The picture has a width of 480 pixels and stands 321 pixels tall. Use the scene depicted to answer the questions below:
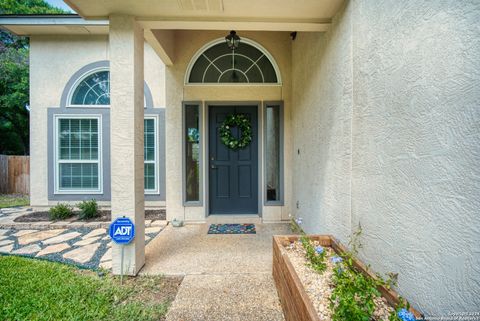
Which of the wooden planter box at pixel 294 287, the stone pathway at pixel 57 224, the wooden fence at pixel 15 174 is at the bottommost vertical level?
the stone pathway at pixel 57 224

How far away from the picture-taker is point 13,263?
8.48 feet

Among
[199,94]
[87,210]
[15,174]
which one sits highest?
[199,94]

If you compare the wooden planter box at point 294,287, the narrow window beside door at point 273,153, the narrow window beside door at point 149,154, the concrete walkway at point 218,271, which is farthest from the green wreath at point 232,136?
the wooden planter box at point 294,287

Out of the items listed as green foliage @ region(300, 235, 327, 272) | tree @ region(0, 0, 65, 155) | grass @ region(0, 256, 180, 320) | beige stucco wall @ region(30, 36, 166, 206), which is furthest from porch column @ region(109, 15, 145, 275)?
tree @ region(0, 0, 65, 155)

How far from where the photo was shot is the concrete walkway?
182cm

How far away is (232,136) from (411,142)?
3053 millimetres

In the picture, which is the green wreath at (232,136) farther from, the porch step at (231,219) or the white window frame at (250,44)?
the porch step at (231,219)

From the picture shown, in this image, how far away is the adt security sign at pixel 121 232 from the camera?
2.28m

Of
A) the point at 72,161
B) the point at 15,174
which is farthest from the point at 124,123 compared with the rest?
the point at 15,174

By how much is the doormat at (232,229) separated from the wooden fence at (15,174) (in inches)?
270

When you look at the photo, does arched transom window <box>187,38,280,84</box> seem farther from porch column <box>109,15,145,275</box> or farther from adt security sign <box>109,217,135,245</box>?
adt security sign <box>109,217,135,245</box>

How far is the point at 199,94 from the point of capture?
4.04 metres

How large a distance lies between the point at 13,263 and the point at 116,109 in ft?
7.13

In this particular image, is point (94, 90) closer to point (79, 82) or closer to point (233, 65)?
point (79, 82)
